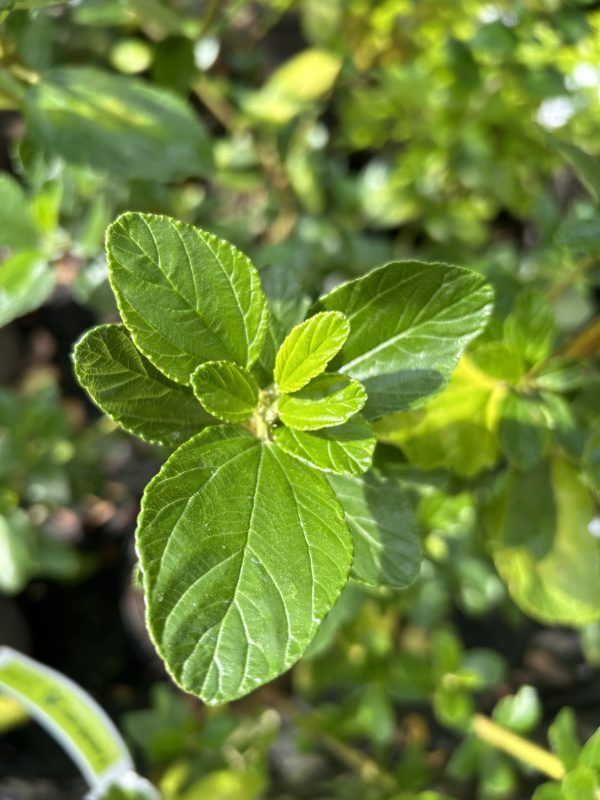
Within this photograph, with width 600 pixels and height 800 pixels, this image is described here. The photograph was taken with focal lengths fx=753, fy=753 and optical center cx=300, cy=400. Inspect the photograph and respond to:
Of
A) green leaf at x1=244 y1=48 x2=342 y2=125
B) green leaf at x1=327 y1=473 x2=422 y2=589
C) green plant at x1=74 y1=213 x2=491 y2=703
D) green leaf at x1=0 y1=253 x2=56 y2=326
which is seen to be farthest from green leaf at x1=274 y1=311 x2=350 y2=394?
green leaf at x1=244 y1=48 x2=342 y2=125

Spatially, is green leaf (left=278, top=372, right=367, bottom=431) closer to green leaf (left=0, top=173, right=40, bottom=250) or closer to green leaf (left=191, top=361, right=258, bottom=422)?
green leaf (left=191, top=361, right=258, bottom=422)

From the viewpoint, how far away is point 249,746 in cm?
143

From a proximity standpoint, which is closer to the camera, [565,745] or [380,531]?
[380,531]

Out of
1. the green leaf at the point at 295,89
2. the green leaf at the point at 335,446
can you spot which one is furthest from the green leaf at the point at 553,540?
the green leaf at the point at 295,89

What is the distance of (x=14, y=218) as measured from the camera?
3.43 feet

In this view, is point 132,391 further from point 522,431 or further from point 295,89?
point 295,89

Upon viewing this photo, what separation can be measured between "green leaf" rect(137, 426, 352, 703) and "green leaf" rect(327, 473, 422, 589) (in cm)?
12

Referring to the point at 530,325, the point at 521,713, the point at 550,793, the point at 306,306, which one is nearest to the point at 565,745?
the point at 550,793

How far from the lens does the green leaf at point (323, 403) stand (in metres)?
0.55

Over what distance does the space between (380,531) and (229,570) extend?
0.65 feet

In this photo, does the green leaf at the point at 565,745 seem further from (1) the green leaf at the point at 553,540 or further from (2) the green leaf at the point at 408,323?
(2) the green leaf at the point at 408,323

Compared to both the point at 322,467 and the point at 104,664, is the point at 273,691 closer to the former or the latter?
the point at 104,664

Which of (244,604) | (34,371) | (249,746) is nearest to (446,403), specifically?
(244,604)

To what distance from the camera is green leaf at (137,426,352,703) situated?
51 cm
